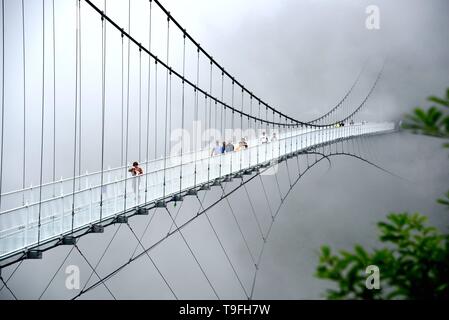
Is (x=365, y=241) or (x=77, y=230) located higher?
(x=77, y=230)

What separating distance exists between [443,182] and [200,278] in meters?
29.6

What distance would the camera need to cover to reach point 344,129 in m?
46.3

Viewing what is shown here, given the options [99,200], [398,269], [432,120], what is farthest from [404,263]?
[99,200]

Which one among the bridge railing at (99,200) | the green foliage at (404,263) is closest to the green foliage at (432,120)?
the green foliage at (404,263)

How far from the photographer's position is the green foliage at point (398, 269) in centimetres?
370

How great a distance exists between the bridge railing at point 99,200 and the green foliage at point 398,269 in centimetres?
682

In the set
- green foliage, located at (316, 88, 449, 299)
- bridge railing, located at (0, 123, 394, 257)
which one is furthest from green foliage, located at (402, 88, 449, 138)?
bridge railing, located at (0, 123, 394, 257)

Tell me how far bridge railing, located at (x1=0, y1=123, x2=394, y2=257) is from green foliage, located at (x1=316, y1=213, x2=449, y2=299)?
22.4 feet

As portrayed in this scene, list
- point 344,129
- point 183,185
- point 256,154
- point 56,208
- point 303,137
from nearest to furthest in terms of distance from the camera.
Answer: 1. point 56,208
2. point 183,185
3. point 256,154
4. point 303,137
5. point 344,129

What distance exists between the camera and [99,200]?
11953mm

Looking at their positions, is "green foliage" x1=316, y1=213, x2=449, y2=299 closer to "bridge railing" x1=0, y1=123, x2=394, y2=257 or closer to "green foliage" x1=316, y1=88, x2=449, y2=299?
"green foliage" x1=316, y1=88, x2=449, y2=299

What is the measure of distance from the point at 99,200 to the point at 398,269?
8.91m
